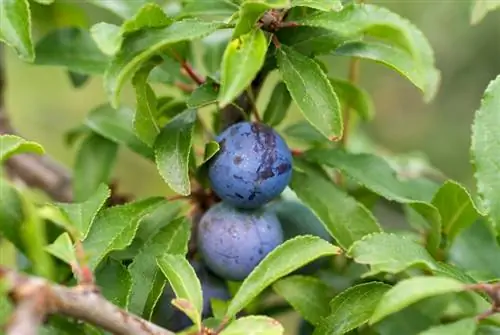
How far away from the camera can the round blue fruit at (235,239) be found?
2.48ft

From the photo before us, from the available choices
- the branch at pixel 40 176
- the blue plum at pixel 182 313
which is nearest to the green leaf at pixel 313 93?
the blue plum at pixel 182 313

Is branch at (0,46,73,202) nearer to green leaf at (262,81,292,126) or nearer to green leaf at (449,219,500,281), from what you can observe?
green leaf at (262,81,292,126)

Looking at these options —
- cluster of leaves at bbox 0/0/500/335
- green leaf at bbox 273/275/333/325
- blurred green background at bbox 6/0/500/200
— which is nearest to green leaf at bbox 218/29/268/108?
cluster of leaves at bbox 0/0/500/335

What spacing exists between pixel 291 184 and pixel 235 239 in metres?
0.09

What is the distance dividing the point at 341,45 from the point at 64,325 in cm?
33

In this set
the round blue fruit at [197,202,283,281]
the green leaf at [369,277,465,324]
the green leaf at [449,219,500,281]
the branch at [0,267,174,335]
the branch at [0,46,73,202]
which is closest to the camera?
the branch at [0,267,174,335]

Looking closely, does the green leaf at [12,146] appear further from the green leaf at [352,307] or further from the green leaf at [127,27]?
the green leaf at [352,307]

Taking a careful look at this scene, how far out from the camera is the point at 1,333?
1.96ft

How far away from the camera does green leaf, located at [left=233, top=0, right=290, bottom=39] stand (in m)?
0.62

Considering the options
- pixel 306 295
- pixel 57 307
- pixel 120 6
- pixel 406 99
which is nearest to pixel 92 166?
pixel 120 6

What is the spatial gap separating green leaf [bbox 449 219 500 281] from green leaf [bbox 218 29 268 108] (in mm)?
365

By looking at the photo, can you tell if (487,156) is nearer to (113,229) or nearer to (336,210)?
(336,210)

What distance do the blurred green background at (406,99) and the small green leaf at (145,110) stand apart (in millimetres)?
1309

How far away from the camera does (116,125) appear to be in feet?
2.83
